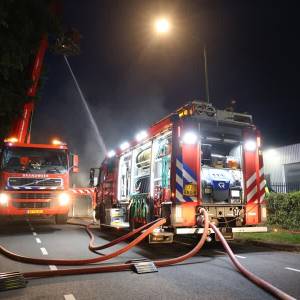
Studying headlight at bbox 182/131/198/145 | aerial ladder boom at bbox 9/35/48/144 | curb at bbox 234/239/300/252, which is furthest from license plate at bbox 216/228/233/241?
aerial ladder boom at bbox 9/35/48/144

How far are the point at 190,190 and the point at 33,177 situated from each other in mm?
7290

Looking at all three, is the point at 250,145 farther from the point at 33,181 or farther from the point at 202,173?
the point at 33,181

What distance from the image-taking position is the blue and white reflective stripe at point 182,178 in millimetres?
8242

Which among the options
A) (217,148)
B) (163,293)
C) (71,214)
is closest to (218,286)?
(163,293)

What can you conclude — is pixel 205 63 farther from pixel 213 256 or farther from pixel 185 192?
pixel 213 256

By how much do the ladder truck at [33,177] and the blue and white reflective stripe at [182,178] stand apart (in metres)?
6.77

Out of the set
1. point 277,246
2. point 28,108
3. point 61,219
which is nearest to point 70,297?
point 277,246

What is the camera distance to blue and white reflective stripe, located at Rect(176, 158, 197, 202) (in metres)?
8.24

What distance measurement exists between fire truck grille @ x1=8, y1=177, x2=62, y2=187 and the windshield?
289 millimetres

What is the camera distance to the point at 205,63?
12.2 m

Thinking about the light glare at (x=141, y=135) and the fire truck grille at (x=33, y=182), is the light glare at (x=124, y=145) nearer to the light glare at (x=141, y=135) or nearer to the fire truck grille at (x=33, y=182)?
the light glare at (x=141, y=135)

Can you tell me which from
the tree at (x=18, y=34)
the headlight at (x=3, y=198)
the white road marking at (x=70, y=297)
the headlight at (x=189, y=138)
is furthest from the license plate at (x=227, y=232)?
the headlight at (x=3, y=198)

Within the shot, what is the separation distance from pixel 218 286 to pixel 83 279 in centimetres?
208

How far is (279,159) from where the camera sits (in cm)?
2780
